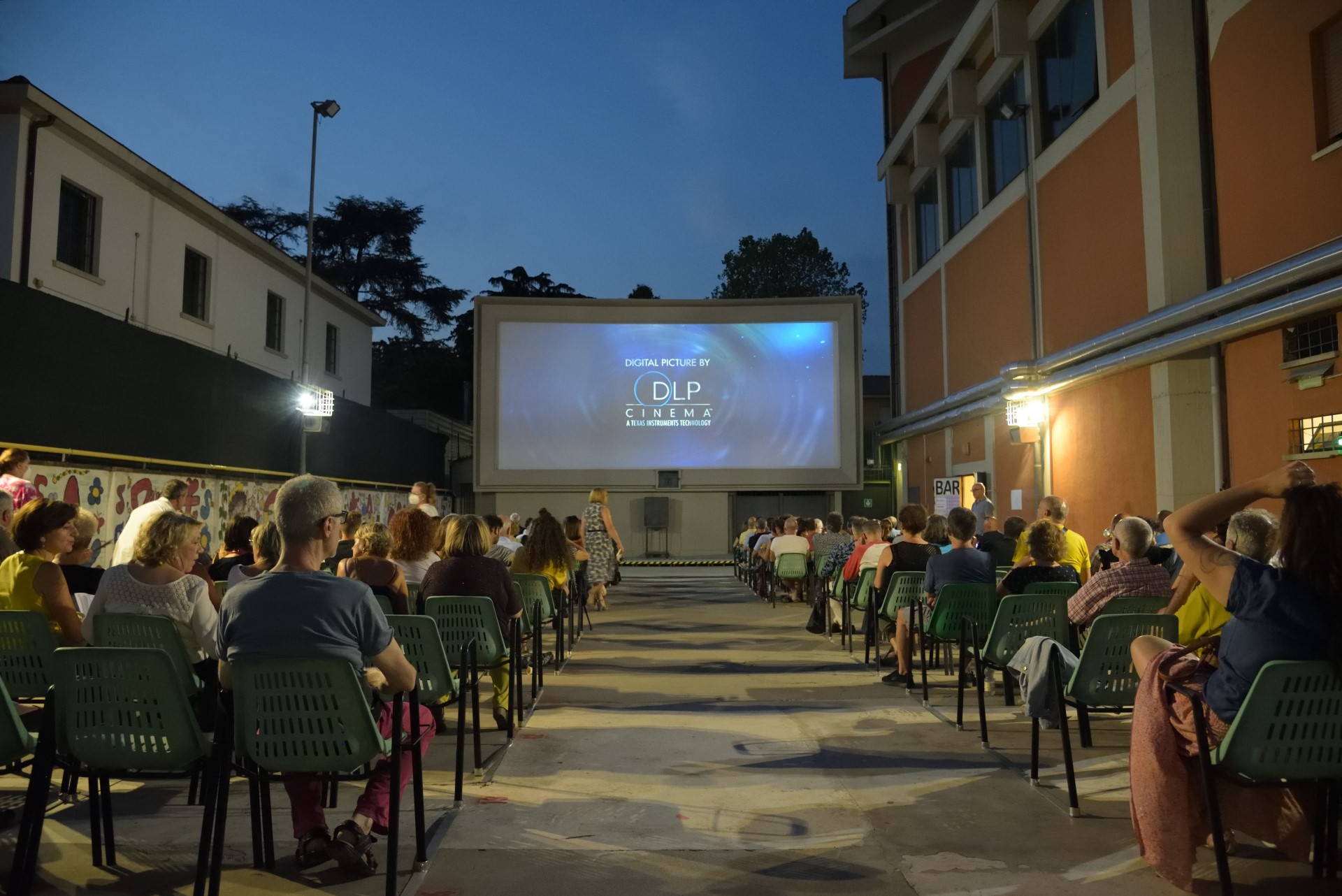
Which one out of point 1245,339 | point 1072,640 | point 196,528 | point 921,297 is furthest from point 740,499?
point 196,528

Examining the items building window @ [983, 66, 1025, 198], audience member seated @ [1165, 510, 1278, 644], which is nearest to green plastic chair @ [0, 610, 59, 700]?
audience member seated @ [1165, 510, 1278, 644]

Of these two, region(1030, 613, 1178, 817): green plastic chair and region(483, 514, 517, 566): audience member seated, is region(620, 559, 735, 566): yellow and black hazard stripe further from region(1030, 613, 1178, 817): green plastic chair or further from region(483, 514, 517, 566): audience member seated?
region(1030, 613, 1178, 817): green plastic chair

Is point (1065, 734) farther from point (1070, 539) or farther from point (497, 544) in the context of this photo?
point (497, 544)

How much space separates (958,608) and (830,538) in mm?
4833

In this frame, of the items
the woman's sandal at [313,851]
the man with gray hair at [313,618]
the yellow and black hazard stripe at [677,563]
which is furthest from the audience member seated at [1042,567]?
the yellow and black hazard stripe at [677,563]

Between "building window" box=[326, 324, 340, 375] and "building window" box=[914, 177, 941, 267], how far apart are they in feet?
42.5

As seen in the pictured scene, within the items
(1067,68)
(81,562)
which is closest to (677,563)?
(1067,68)

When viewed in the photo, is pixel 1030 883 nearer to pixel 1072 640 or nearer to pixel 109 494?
pixel 1072 640

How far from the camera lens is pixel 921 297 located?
1889 cm

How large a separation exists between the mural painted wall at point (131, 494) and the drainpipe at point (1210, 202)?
310 inches

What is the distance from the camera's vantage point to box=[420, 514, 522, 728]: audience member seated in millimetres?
4805

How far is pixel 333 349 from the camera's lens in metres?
21.2

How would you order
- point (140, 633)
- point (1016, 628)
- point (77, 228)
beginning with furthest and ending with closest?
1. point (77, 228)
2. point (1016, 628)
3. point (140, 633)

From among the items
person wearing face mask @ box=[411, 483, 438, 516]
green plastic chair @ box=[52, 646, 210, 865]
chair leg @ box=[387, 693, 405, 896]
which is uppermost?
person wearing face mask @ box=[411, 483, 438, 516]
